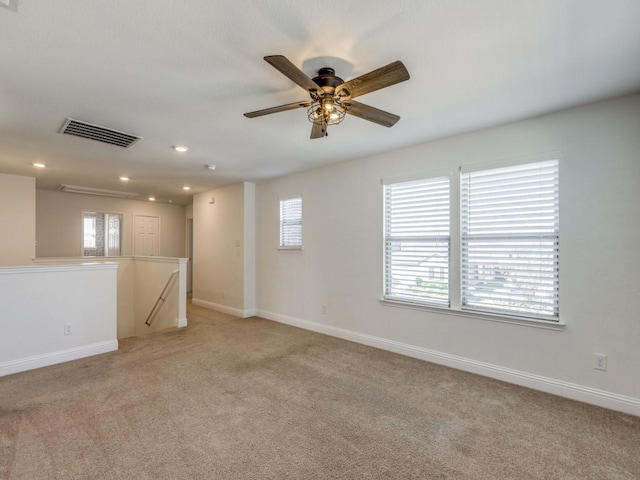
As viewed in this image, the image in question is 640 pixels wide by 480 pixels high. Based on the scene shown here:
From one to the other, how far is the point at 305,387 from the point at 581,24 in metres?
3.21

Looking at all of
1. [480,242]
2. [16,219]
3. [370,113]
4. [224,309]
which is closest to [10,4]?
[370,113]

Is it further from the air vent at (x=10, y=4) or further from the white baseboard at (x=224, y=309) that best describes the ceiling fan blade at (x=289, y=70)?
the white baseboard at (x=224, y=309)

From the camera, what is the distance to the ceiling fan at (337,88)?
1661mm

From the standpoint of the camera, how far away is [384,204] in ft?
12.8

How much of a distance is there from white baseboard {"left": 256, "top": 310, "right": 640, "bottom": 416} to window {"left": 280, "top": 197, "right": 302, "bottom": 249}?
1492mm

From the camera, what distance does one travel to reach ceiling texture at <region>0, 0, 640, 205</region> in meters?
1.56

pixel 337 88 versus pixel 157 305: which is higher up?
pixel 337 88

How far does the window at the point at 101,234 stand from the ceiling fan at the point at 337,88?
6.88 m

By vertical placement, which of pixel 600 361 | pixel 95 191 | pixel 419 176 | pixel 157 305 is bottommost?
pixel 157 305

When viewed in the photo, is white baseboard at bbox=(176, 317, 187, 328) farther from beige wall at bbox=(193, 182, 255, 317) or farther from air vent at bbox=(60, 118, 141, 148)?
air vent at bbox=(60, 118, 141, 148)

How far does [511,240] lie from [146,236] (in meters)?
8.02

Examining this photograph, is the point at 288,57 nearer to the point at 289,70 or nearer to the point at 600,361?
the point at 289,70

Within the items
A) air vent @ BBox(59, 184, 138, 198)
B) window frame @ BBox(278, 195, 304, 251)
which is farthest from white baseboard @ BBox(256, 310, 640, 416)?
air vent @ BBox(59, 184, 138, 198)

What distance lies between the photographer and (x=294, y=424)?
228 centimetres
